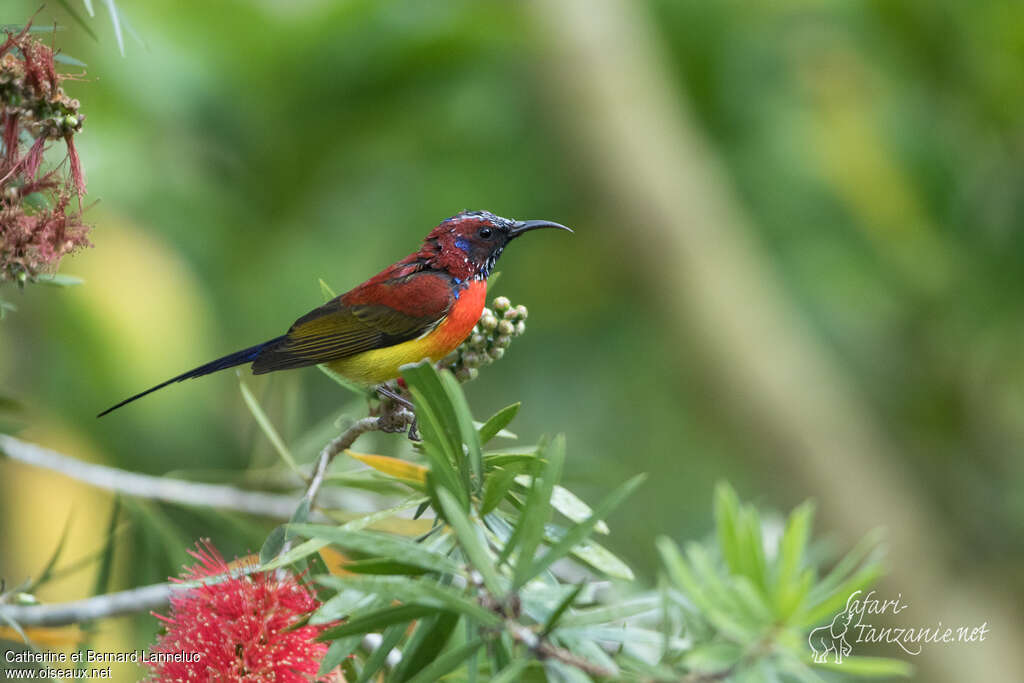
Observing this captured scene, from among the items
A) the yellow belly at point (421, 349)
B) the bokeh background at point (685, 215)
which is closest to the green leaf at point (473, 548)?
the yellow belly at point (421, 349)

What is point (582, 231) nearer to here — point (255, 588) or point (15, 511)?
point (15, 511)

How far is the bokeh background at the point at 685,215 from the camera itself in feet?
14.2

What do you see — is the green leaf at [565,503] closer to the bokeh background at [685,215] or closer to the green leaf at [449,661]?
the green leaf at [449,661]

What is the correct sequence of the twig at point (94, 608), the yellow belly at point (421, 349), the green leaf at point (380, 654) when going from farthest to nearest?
the yellow belly at point (421, 349) < the twig at point (94, 608) < the green leaf at point (380, 654)

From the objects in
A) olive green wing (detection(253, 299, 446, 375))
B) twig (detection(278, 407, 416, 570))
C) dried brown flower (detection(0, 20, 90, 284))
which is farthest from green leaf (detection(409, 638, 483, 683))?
olive green wing (detection(253, 299, 446, 375))

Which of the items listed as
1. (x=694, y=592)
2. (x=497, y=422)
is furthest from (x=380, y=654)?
(x=694, y=592)

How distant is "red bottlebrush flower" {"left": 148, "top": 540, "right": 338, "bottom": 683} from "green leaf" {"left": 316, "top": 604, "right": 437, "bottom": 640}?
0.20m

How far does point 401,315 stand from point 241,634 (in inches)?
27.2

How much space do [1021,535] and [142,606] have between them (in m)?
4.03

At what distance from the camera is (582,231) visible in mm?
5059

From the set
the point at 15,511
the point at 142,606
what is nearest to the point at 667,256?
the point at 15,511

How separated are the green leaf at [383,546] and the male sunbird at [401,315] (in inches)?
25.5

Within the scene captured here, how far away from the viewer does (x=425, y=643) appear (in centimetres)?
98

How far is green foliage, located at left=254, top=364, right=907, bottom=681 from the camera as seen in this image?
2.40 ft
